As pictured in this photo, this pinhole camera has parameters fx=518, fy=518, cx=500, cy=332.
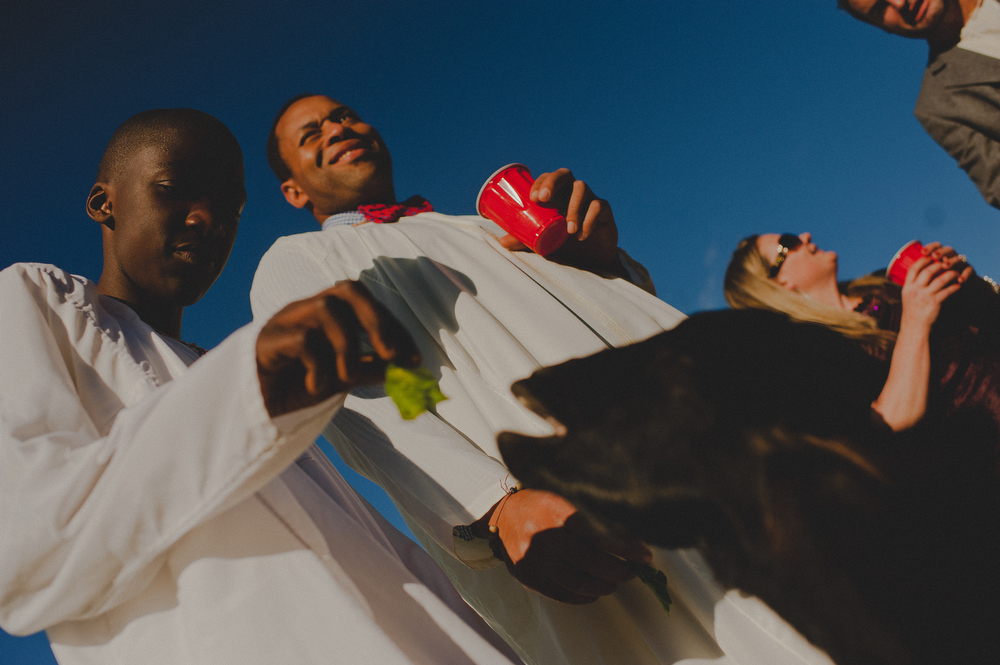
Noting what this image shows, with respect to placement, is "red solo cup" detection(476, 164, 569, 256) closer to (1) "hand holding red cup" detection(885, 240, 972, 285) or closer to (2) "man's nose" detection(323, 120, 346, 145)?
(2) "man's nose" detection(323, 120, 346, 145)

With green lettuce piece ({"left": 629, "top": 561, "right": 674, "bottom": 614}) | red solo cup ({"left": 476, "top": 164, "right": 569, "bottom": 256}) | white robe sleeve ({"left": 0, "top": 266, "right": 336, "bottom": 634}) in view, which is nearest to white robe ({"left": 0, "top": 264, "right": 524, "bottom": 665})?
white robe sleeve ({"left": 0, "top": 266, "right": 336, "bottom": 634})

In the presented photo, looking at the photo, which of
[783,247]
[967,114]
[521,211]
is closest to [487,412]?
[521,211]

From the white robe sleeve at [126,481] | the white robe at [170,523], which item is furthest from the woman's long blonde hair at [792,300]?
the white robe sleeve at [126,481]

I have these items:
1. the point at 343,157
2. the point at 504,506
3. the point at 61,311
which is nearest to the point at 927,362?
the point at 504,506

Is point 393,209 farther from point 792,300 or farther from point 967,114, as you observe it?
point 967,114

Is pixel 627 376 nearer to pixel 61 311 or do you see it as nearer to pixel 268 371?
pixel 268 371

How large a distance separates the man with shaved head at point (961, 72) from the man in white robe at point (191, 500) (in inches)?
60.6

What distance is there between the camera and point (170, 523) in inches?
20.4

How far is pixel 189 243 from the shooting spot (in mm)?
969

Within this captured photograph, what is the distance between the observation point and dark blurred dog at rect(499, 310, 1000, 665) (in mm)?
702

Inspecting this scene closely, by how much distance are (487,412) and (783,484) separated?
1.57ft

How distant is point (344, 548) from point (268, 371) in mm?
349

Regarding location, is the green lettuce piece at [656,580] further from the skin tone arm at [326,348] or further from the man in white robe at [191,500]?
the skin tone arm at [326,348]

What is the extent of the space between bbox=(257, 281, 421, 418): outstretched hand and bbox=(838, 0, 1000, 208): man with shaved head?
59.7 inches
